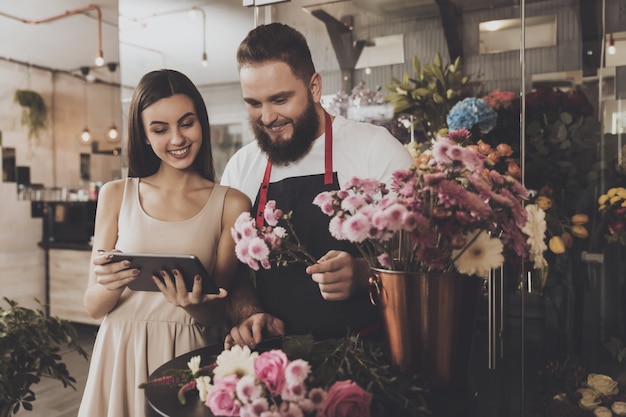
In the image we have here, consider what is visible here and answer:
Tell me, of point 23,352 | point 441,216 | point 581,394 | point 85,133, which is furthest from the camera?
point 85,133

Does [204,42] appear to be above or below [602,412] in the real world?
above

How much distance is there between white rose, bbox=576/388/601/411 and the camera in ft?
7.75

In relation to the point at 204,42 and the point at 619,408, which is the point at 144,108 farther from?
the point at 619,408

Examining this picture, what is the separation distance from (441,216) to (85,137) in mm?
6709

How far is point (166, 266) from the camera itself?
1.35m

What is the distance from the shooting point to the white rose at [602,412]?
7.66 ft

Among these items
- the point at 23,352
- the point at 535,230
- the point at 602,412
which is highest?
the point at 535,230

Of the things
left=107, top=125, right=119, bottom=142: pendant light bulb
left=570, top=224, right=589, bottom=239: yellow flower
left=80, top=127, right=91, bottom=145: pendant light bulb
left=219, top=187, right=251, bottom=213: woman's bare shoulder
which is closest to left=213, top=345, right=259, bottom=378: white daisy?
left=219, top=187, right=251, bottom=213: woman's bare shoulder

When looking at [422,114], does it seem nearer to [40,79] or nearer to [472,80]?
[472,80]

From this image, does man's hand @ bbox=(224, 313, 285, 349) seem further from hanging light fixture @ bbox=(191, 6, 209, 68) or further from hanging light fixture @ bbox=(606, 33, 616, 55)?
hanging light fixture @ bbox=(606, 33, 616, 55)

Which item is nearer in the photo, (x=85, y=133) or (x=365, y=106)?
(x=365, y=106)

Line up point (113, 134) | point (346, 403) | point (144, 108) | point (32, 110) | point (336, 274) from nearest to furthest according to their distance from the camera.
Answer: point (346, 403) < point (336, 274) < point (144, 108) < point (32, 110) < point (113, 134)

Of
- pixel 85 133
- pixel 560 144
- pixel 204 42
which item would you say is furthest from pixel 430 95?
pixel 85 133

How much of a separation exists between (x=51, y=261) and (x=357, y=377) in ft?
18.7
